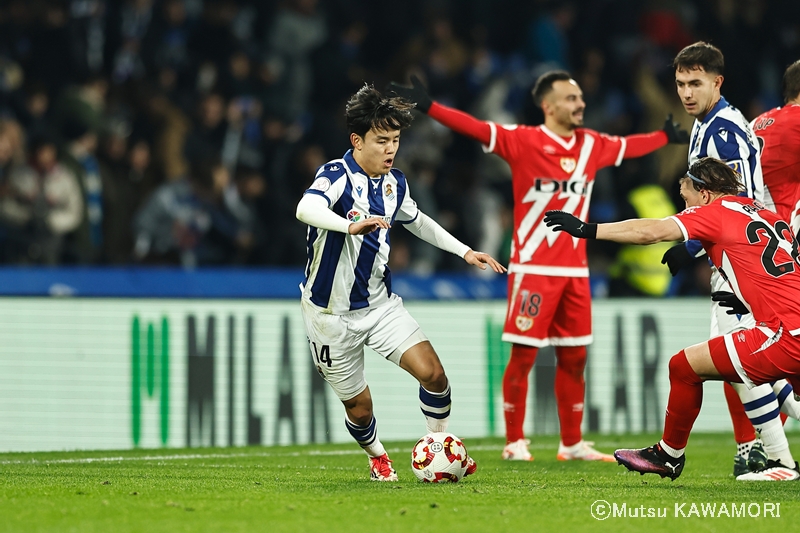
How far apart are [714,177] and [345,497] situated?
111 inches

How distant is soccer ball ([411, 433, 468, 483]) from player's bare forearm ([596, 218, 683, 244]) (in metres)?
1.55

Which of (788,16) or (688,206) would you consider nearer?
(688,206)

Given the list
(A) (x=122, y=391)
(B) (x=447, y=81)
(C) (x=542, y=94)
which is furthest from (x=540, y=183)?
(B) (x=447, y=81)

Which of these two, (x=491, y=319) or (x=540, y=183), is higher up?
(x=540, y=183)

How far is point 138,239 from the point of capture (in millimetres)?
13711

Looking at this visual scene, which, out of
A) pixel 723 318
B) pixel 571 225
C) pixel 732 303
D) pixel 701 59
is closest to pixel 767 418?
pixel 723 318

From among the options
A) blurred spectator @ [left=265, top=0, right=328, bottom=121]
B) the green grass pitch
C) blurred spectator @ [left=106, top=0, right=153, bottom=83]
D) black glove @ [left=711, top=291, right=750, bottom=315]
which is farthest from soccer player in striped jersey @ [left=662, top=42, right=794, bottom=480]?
blurred spectator @ [left=106, top=0, right=153, bottom=83]

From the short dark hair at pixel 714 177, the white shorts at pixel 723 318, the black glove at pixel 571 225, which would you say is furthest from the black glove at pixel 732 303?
the black glove at pixel 571 225

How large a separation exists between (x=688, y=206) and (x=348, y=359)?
2.26 m

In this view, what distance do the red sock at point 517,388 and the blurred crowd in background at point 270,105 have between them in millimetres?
4672

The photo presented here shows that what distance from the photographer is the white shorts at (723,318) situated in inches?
310

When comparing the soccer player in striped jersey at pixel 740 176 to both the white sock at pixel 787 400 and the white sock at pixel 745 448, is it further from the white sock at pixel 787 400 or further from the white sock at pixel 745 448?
the white sock at pixel 787 400

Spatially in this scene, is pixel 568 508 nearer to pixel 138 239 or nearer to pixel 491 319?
pixel 491 319

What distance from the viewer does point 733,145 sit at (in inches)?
320
